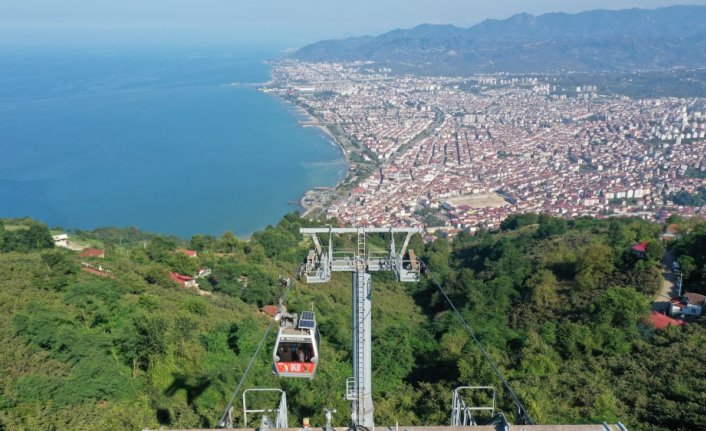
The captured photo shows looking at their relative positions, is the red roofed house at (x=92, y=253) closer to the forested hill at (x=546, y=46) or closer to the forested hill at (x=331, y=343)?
the forested hill at (x=331, y=343)

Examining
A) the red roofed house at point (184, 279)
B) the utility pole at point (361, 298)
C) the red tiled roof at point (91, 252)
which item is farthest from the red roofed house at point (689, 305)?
the red tiled roof at point (91, 252)

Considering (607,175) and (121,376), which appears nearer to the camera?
(121,376)

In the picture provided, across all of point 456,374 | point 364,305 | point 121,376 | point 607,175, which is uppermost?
point 364,305

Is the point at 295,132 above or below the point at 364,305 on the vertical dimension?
below

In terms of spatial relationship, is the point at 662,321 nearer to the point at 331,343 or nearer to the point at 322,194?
the point at 331,343

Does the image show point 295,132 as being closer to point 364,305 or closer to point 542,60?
point 364,305

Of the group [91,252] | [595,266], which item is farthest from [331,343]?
[91,252]

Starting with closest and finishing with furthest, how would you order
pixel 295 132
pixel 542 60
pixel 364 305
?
pixel 364 305 → pixel 295 132 → pixel 542 60

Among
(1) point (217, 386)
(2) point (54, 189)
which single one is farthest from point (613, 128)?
(1) point (217, 386)
